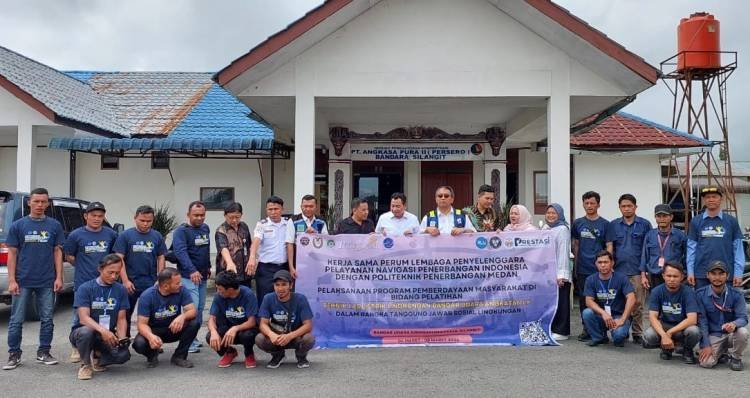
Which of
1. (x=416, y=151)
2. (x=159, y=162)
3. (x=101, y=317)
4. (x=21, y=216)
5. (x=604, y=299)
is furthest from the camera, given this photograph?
(x=159, y=162)

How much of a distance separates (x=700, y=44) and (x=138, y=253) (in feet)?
59.1

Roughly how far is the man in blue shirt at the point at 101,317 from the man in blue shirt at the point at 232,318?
2.58 feet

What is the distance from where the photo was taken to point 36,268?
5.19 m

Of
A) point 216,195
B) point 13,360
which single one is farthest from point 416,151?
point 13,360

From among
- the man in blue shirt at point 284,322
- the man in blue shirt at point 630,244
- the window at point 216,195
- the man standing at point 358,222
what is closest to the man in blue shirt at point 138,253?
the man in blue shirt at point 284,322

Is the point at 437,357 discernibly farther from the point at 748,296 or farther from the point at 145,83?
the point at 145,83

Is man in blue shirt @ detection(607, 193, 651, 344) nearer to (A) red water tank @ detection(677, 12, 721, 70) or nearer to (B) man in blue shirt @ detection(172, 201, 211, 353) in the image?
(B) man in blue shirt @ detection(172, 201, 211, 353)

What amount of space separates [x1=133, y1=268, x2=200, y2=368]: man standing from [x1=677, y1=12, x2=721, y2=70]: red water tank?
57.6 feet

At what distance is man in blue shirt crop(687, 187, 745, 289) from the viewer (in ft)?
18.6

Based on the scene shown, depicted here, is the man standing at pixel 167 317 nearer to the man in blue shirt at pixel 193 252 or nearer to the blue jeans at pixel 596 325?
the man in blue shirt at pixel 193 252

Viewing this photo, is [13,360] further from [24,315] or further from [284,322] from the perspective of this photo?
[284,322]

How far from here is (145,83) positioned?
1623 centimetres

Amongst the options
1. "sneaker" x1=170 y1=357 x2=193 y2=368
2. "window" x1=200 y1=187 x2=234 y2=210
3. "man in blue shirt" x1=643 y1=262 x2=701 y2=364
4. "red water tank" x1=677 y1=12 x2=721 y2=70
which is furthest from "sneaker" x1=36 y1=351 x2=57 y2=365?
"red water tank" x1=677 y1=12 x2=721 y2=70

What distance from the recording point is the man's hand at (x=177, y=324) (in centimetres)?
496
